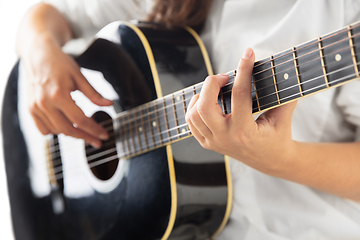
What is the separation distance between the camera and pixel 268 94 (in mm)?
412

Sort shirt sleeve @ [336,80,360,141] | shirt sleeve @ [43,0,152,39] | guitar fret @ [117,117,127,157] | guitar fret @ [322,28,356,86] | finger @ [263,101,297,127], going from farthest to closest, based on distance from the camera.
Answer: shirt sleeve @ [43,0,152,39] < guitar fret @ [117,117,127,157] < shirt sleeve @ [336,80,360,141] < finger @ [263,101,297,127] < guitar fret @ [322,28,356,86]

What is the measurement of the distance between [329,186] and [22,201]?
0.81 m

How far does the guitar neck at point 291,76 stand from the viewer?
0.33m

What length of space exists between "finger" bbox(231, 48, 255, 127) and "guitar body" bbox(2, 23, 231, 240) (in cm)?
21

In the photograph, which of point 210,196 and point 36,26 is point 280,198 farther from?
point 36,26

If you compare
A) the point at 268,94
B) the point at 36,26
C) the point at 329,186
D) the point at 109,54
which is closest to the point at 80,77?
the point at 109,54

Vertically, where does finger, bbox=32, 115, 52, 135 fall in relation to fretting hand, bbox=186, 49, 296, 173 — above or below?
above

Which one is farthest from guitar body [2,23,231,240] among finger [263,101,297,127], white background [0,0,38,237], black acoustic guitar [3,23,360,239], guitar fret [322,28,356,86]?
guitar fret [322,28,356,86]

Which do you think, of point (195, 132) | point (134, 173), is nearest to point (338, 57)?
point (195, 132)

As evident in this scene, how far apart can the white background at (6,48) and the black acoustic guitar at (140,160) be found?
0.51 feet

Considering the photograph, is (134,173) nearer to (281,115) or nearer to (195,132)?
(195,132)

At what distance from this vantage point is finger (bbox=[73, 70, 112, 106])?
0.69 meters

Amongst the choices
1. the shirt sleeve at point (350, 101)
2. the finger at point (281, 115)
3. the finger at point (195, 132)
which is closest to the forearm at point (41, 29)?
the finger at point (195, 132)

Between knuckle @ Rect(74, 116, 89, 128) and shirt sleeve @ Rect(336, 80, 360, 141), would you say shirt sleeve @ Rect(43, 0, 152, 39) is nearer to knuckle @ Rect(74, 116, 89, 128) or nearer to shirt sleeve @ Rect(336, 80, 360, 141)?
knuckle @ Rect(74, 116, 89, 128)
